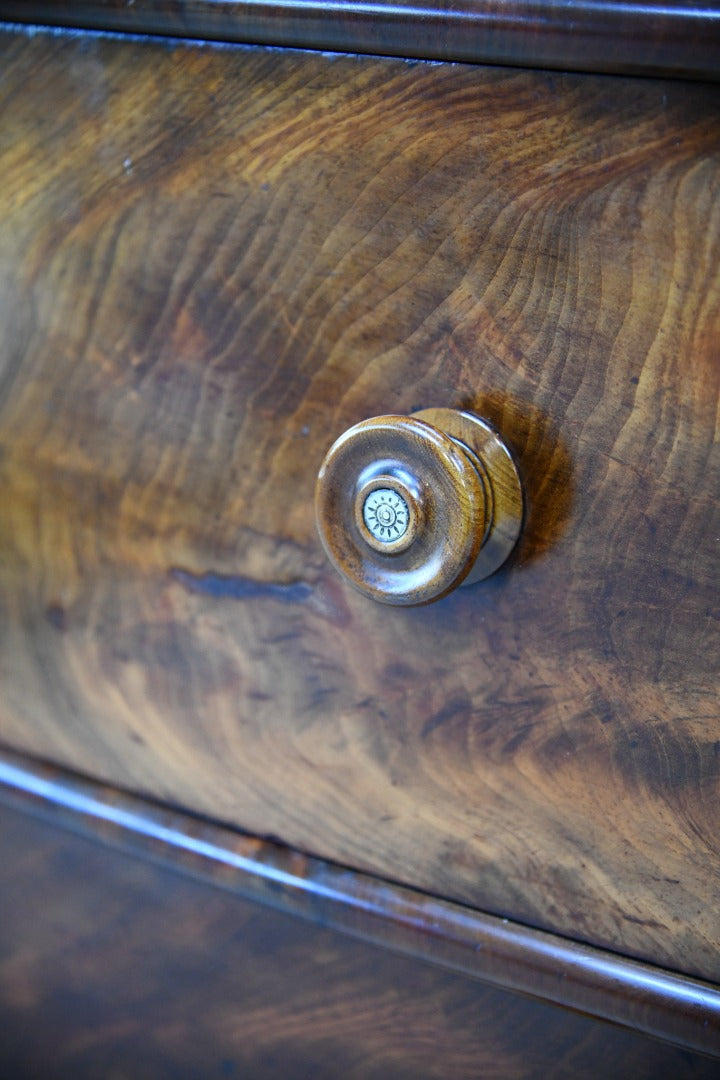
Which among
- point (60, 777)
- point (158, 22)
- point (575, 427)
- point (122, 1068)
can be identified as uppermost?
point (158, 22)

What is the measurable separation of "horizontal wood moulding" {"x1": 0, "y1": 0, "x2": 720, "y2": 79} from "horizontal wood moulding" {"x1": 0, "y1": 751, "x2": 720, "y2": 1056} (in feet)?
0.83

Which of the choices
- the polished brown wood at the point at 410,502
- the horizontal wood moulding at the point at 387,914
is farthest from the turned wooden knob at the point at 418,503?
the horizontal wood moulding at the point at 387,914

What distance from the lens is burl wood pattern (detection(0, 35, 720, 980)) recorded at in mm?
257

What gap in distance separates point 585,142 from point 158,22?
0.45 feet

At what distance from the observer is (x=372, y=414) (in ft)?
0.96

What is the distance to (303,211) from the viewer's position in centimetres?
29

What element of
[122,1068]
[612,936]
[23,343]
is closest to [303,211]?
[23,343]

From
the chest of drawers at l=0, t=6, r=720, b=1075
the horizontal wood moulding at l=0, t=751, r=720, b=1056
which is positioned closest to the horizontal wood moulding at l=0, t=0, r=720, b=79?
the chest of drawers at l=0, t=6, r=720, b=1075

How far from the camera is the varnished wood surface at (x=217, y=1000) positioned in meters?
0.33

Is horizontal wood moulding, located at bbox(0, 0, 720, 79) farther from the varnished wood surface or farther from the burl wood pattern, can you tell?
the varnished wood surface

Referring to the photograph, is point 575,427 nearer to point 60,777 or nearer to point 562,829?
point 562,829

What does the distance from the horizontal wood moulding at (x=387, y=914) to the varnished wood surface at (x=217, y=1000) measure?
0.02 metres

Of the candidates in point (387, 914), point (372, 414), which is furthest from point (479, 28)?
point (387, 914)

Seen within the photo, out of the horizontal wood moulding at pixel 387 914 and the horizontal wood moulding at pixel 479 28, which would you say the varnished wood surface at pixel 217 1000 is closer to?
the horizontal wood moulding at pixel 387 914
